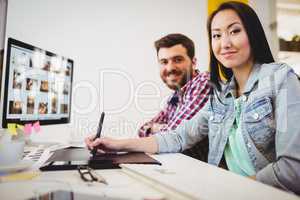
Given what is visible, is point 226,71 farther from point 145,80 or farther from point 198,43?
point 145,80

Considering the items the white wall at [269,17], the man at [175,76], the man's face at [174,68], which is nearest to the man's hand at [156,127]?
the man at [175,76]

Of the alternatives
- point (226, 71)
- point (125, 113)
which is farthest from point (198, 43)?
point (125, 113)

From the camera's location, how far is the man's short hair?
1483 mm

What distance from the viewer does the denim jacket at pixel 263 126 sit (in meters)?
0.73

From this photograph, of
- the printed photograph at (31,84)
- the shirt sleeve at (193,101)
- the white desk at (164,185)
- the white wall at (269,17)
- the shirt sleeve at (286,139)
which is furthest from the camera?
the white wall at (269,17)

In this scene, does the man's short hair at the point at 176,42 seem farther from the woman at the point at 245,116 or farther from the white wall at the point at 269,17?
the white wall at the point at 269,17

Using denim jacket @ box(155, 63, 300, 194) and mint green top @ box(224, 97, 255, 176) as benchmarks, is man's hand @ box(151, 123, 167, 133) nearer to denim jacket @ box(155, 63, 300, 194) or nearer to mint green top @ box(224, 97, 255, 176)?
→ denim jacket @ box(155, 63, 300, 194)

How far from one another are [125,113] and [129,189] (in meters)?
0.92

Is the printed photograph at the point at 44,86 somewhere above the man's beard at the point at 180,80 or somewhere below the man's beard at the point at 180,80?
below

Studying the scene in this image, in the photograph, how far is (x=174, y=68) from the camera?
1.49m

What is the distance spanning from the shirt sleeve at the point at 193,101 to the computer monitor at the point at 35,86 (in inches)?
24.1

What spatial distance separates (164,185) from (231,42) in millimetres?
916

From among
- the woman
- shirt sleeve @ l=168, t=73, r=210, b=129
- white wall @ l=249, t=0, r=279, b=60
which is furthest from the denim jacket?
white wall @ l=249, t=0, r=279, b=60

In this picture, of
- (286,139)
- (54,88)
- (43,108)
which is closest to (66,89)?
(54,88)
